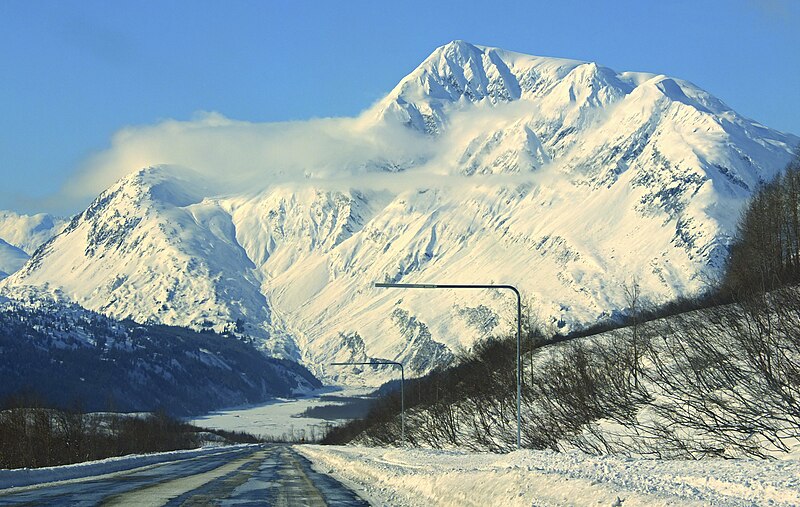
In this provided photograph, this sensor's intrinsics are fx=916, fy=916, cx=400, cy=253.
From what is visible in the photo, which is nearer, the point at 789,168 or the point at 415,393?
the point at 789,168

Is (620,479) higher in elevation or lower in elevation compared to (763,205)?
lower

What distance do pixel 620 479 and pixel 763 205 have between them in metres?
102

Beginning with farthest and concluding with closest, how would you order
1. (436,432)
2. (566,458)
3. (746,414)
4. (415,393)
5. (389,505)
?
1. (415,393)
2. (436,432)
3. (746,414)
4. (566,458)
5. (389,505)

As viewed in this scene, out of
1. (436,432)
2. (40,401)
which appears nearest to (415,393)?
(436,432)

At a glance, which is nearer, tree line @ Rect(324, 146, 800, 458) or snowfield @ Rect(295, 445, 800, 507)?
snowfield @ Rect(295, 445, 800, 507)

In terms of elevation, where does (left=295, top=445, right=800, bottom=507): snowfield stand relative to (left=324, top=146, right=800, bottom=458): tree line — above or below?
below

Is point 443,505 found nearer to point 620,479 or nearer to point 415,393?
point 620,479

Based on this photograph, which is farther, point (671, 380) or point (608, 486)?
point (671, 380)

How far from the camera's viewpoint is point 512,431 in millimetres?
86750

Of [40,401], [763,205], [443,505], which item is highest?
[763,205]

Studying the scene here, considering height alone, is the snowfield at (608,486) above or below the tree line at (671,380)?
below

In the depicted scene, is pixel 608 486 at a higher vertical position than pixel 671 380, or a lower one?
lower

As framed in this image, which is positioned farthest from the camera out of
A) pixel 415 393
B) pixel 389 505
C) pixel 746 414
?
pixel 415 393

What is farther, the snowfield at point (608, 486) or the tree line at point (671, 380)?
the tree line at point (671, 380)
